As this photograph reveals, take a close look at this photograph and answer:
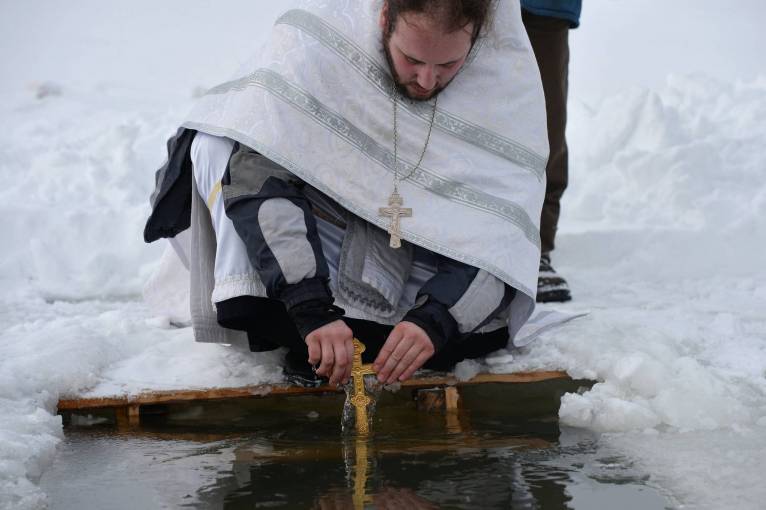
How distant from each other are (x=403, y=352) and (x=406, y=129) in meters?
0.70

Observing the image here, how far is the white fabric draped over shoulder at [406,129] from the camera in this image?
2.81 meters

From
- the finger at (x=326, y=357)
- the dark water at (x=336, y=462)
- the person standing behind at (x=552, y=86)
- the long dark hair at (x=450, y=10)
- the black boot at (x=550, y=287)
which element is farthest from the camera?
the black boot at (x=550, y=287)

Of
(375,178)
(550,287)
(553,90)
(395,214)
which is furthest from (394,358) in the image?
(553,90)

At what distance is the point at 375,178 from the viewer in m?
2.87

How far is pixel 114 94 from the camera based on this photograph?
349 inches

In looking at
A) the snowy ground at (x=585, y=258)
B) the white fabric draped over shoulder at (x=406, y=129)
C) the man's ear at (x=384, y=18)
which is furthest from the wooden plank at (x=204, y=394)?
the man's ear at (x=384, y=18)

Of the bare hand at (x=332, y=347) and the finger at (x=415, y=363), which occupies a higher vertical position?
the bare hand at (x=332, y=347)

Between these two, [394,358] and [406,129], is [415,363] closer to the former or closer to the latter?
[394,358]

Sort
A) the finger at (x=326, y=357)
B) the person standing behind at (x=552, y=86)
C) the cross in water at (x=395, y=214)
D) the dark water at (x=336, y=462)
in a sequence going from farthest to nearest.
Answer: the person standing behind at (x=552, y=86), the cross in water at (x=395, y=214), the finger at (x=326, y=357), the dark water at (x=336, y=462)

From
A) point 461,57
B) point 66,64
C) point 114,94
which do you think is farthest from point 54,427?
point 66,64

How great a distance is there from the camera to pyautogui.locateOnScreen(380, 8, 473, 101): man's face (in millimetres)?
2625

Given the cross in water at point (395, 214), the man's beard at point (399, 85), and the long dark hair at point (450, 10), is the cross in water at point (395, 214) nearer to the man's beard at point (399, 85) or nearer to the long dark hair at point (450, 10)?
the man's beard at point (399, 85)

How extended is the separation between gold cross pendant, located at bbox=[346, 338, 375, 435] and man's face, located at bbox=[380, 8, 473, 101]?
727 millimetres

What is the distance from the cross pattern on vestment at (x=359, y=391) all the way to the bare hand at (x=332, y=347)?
7cm
